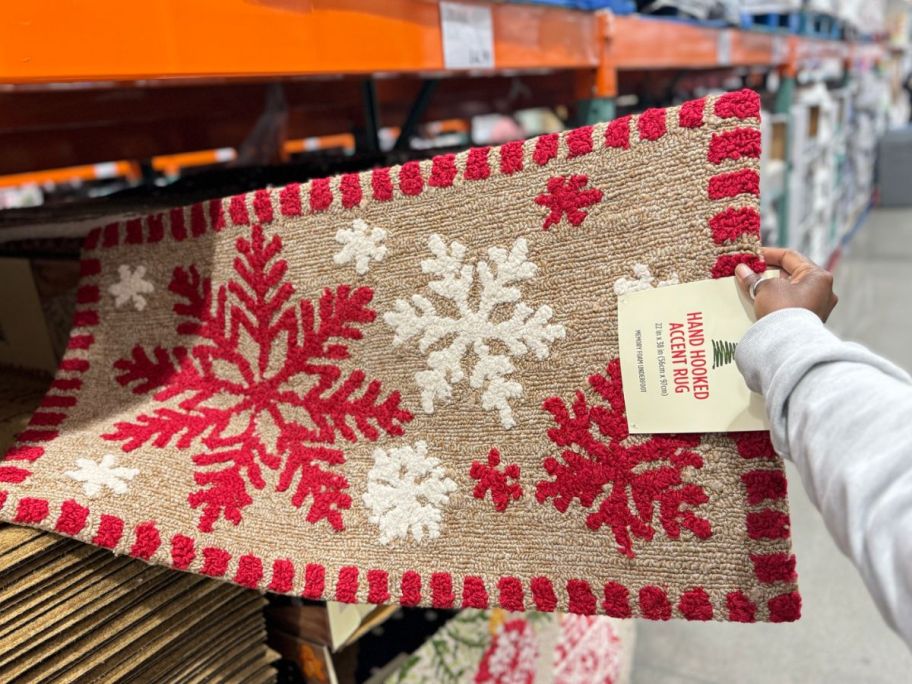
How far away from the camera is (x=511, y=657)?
1.10 metres

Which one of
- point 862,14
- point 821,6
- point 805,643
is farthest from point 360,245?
point 862,14

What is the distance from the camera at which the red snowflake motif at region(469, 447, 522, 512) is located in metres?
0.63

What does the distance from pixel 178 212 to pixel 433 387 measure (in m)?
0.34

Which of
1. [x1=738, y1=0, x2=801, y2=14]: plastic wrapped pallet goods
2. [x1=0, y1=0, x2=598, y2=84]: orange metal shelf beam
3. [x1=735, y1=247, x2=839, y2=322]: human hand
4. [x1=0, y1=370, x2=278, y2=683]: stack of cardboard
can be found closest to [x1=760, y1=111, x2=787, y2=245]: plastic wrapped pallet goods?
[x1=738, y1=0, x2=801, y2=14]: plastic wrapped pallet goods

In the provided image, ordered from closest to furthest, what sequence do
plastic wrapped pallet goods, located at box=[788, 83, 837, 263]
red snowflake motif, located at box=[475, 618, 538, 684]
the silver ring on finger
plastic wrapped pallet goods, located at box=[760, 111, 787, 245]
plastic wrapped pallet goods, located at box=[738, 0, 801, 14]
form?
the silver ring on finger, red snowflake motif, located at box=[475, 618, 538, 684], plastic wrapped pallet goods, located at box=[738, 0, 801, 14], plastic wrapped pallet goods, located at box=[760, 111, 787, 245], plastic wrapped pallet goods, located at box=[788, 83, 837, 263]

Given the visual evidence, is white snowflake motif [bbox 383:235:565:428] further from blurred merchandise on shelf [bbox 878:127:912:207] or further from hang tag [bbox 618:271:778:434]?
blurred merchandise on shelf [bbox 878:127:912:207]

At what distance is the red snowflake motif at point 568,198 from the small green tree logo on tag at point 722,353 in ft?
0.46

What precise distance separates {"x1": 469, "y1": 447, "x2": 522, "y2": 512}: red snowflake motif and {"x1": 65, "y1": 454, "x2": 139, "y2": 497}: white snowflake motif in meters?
0.32

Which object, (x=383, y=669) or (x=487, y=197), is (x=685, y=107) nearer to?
(x=487, y=197)

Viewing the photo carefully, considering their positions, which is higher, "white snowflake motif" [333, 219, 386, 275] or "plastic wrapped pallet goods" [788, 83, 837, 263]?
"white snowflake motif" [333, 219, 386, 275]

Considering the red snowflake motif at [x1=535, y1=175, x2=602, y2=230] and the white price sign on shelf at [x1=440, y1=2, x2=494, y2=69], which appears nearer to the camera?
the red snowflake motif at [x1=535, y1=175, x2=602, y2=230]

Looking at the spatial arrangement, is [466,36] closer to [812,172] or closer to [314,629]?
[314,629]

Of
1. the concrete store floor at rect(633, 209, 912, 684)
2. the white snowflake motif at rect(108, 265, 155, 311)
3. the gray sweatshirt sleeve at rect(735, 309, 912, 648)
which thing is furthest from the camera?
the concrete store floor at rect(633, 209, 912, 684)

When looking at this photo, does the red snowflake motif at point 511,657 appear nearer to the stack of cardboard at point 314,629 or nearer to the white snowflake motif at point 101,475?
the stack of cardboard at point 314,629
